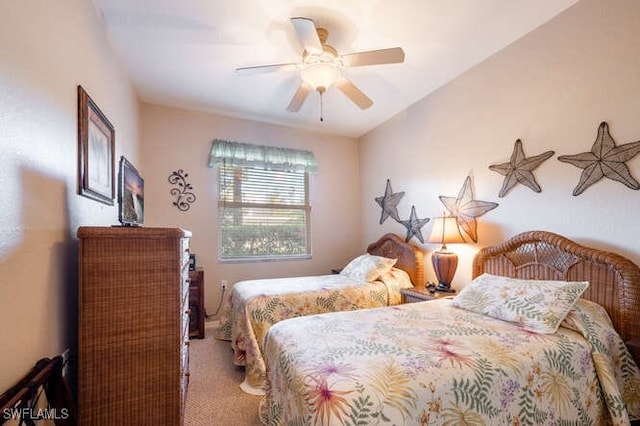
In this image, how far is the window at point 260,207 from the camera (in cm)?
375

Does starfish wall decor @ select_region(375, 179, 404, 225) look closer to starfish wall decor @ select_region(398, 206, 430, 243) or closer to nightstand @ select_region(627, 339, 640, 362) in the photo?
starfish wall decor @ select_region(398, 206, 430, 243)

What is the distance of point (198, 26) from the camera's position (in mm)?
2123

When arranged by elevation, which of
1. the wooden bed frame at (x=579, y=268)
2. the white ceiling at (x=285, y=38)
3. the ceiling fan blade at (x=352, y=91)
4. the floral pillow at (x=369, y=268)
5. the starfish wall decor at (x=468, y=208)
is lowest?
the floral pillow at (x=369, y=268)

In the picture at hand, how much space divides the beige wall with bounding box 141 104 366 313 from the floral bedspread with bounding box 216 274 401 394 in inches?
32.9

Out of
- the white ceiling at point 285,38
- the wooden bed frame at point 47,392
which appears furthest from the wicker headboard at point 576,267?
the wooden bed frame at point 47,392

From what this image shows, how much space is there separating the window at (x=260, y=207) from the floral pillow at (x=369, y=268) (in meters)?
0.98

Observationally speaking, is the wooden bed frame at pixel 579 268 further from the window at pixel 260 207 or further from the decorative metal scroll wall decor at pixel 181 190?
the decorative metal scroll wall decor at pixel 181 190

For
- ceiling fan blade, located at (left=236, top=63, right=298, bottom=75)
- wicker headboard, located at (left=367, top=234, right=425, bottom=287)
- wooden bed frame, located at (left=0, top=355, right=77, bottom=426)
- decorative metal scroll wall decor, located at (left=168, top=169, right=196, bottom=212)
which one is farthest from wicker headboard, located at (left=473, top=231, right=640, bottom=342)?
decorative metal scroll wall decor, located at (left=168, top=169, right=196, bottom=212)

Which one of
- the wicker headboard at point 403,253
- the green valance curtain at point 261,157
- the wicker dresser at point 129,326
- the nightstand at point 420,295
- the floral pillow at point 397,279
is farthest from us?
the green valance curtain at point 261,157

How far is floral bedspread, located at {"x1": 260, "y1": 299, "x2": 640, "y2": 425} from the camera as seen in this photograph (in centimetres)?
105

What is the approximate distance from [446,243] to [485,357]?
5.12 ft

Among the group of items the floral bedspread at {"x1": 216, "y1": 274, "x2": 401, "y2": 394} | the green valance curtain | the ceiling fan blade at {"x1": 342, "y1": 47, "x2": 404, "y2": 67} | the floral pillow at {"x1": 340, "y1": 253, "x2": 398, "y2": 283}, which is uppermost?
the ceiling fan blade at {"x1": 342, "y1": 47, "x2": 404, "y2": 67}

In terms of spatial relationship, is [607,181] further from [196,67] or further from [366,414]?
[196,67]

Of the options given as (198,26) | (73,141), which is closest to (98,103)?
(73,141)
